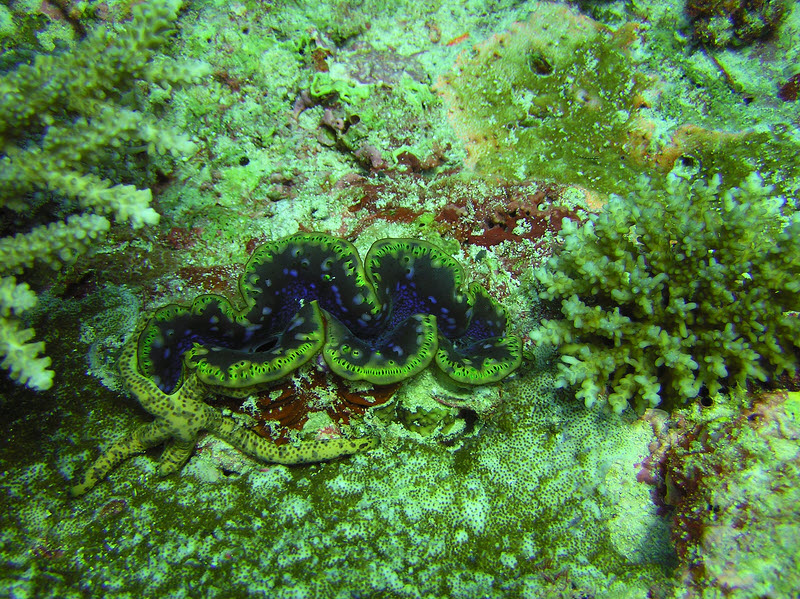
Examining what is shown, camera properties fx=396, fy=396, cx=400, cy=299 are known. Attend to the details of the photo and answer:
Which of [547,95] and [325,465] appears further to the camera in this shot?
[547,95]

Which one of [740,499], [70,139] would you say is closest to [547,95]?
[740,499]

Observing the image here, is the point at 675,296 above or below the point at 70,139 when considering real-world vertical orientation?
below

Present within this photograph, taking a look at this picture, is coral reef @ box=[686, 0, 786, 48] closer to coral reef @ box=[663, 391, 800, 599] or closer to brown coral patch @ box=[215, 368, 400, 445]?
coral reef @ box=[663, 391, 800, 599]

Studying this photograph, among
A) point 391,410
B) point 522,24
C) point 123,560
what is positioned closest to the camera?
point 123,560

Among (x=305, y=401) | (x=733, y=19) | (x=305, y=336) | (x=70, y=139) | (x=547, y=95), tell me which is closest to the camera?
(x=70, y=139)

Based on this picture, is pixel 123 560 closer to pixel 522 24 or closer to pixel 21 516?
pixel 21 516

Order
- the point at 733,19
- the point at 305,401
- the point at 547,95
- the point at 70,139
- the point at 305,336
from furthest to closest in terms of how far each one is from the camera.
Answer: the point at 733,19
the point at 547,95
the point at 305,401
the point at 305,336
the point at 70,139

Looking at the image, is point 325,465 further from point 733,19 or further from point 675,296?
point 733,19

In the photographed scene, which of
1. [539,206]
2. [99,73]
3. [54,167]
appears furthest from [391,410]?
[99,73]
